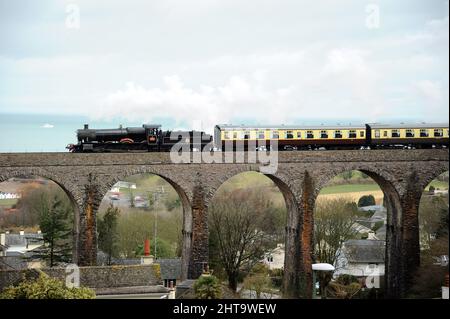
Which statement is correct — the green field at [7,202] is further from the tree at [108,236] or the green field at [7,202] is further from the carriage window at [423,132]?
the carriage window at [423,132]

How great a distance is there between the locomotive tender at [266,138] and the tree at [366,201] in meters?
24.9

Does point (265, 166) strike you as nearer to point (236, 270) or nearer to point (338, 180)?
point (236, 270)

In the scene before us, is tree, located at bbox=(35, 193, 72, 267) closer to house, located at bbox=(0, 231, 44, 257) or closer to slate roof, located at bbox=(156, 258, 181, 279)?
house, located at bbox=(0, 231, 44, 257)

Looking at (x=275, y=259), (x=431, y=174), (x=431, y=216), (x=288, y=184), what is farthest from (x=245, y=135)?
(x=431, y=216)

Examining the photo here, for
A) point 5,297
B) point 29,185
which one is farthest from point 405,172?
point 29,185

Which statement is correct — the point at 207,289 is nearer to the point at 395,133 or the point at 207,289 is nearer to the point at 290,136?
the point at 290,136

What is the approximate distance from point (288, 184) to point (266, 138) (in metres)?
3.09

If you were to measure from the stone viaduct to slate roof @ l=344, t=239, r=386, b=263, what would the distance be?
8.13 meters

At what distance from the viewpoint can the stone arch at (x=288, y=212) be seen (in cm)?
4162

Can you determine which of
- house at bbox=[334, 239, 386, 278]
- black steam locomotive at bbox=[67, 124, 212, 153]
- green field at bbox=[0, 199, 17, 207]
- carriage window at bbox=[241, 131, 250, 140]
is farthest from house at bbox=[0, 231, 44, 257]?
house at bbox=[334, 239, 386, 278]

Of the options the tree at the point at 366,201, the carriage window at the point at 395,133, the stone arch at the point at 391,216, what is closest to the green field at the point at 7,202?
the tree at the point at 366,201

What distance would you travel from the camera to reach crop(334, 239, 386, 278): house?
50.7 m

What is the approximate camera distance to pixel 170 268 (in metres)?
47.9
